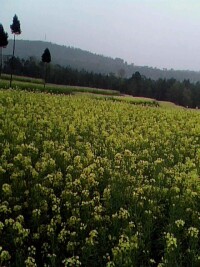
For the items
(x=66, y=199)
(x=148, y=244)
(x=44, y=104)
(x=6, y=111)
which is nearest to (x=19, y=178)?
(x=66, y=199)

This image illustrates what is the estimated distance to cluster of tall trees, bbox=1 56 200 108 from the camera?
102188 mm

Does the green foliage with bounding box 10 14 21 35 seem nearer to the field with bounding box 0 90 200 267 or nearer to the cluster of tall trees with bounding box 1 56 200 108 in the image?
the field with bounding box 0 90 200 267

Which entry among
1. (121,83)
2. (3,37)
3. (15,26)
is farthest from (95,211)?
(121,83)

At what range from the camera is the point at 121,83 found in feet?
358

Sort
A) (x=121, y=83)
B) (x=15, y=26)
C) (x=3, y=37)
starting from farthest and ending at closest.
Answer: (x=121, y=83) → (x=15, y=26) → (x=3, y=37)

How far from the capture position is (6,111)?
20.9m

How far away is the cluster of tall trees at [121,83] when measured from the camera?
102m

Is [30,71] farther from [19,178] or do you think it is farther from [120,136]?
[19,178]

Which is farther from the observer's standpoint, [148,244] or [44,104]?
[44,104]

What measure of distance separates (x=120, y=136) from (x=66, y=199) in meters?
8.32

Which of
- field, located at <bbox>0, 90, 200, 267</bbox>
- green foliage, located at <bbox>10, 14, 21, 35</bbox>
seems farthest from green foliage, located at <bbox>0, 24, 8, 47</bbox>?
field, located at <bbox>0, 90, 200, 267</bbox>

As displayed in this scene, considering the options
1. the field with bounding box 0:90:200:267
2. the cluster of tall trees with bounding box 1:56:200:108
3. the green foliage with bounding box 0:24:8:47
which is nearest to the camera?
the field with bounding box 0:90:200:267

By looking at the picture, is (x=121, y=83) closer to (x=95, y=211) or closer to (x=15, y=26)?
(x=15, y=26)

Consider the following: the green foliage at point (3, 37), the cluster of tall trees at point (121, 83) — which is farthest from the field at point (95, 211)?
the cluster of tall trees at point (121, 83)
